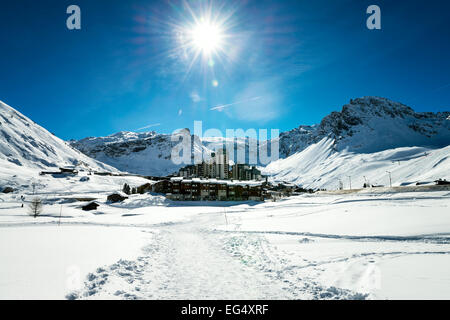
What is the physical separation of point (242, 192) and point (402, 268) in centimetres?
8815

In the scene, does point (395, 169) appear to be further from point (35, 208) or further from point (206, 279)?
point (35, 208)

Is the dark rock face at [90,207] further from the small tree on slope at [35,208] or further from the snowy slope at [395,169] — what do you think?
the snowy slope at [395,169]

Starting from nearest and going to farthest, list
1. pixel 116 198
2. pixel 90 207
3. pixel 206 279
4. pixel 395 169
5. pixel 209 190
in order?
pixel 206 279, pixel 90 207, pixel 116 198, pixel 209 190, pixel 395 169

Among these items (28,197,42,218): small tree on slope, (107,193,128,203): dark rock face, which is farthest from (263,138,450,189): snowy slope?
(28,197,42,218): small tree on slope

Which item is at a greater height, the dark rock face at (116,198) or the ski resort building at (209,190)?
the ski resort building at (209,190)

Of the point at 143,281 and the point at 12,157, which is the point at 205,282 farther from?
the point at 12,157

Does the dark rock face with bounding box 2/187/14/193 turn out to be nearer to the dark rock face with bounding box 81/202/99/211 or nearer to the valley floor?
the dark rock face with bounding box 81/202/99/211

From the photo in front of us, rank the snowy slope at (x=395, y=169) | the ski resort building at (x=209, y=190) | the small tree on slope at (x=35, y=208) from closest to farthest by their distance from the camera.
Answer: the small tree on slope at (x=35, y=208), the ski resort building at (x=209, y=190), the snowy slope at (x=395, y=169)

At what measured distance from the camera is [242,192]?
3841 inches

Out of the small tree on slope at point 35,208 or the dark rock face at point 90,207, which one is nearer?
the small tree on slope at point 35,208

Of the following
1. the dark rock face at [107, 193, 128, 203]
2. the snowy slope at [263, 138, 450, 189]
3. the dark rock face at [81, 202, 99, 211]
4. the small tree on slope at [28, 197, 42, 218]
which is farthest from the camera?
the snowy slope at [263, 138, 450, 189]

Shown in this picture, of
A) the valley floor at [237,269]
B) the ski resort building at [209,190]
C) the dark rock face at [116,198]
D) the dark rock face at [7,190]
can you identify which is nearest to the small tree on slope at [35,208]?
the dark rock face at [116,198]

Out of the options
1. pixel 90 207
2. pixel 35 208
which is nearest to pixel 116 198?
pixel 90 207
